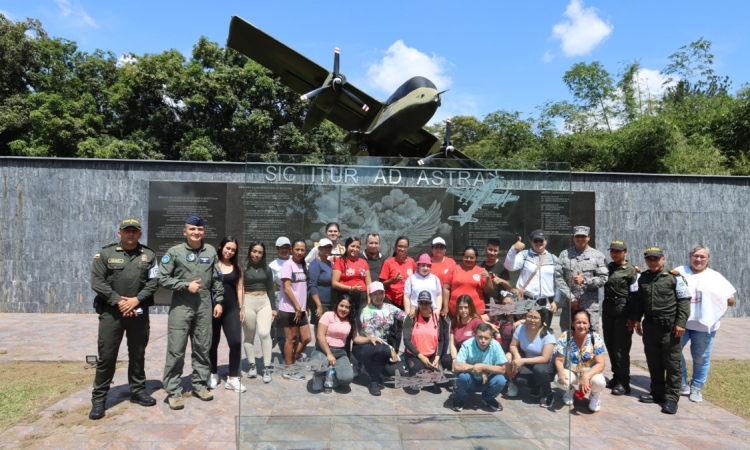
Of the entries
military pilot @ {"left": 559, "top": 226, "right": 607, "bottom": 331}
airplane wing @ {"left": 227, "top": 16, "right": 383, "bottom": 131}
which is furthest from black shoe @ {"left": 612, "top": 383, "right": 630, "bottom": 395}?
airplane wing @ {"left": 227, "top": 16, "right": 383, "bottom": 131}

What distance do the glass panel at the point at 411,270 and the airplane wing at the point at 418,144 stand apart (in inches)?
231

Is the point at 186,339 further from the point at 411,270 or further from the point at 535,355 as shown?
the point at 535,355

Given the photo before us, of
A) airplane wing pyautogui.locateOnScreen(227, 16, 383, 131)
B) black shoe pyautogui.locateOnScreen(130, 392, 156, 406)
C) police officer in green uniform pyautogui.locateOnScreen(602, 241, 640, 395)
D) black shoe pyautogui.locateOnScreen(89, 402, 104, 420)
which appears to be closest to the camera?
black shoe pyautogui.locateOnScreen(89, 402, 104, 420)

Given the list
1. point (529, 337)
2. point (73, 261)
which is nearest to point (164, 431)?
point (529, 337)

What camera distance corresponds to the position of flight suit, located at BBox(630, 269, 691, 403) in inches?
188

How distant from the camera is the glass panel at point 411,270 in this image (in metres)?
3.53

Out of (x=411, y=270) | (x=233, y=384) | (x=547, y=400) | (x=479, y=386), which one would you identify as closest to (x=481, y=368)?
(x=479, y=386)

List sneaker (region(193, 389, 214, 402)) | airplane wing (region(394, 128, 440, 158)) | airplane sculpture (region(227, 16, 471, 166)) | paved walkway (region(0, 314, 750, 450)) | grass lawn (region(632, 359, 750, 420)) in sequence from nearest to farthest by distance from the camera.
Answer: paved walkway (region(0, 314, 750, 450))
sneaker (region(193, 389, 214, 402))
grass lawn (region(632, 359, 750, 420))
airplane sculpture (region(227, 16, 471, 166))
airplane wing (region(394, 128, 440, 158))

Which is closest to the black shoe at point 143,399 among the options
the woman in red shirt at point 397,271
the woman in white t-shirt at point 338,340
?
the woman in white t-shirt at point 338,340

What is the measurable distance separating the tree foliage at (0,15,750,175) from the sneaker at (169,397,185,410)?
653 inches

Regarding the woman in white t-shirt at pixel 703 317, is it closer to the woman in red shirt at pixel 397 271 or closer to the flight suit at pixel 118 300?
the woman in red shirt at pixel 397 271

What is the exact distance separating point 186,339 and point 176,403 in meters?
0.61

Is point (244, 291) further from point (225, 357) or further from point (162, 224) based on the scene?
point (162, 224)

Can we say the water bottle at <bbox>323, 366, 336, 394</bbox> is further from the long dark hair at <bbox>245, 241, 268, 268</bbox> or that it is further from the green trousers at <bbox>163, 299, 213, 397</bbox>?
the green trousers at <bbox>163, 299, 213, 397</bbox>
